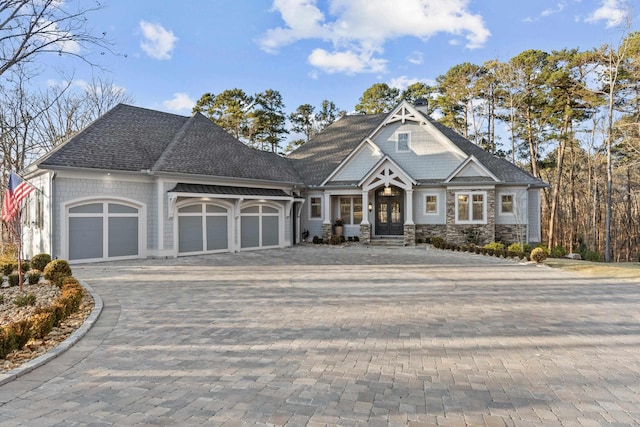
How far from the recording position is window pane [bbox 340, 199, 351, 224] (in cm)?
2125

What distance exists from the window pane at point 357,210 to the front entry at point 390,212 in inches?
38.6

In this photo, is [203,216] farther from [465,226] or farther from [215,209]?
[465,226]

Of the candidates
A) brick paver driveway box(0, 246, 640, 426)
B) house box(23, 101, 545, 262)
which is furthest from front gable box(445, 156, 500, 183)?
brick paver driveway box(0, 246, 640, 426)

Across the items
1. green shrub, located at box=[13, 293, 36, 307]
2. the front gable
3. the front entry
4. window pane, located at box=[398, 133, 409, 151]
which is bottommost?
green shrub, located at box=[13, 293, 36, 307]

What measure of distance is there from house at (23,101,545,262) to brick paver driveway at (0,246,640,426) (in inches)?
219

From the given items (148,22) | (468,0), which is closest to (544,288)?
(468,0)

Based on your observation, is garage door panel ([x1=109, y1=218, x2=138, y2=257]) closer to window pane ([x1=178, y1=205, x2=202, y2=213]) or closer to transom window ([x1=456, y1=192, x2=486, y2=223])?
window pane ([x1=178, y1=205, x2=202, y2=213])

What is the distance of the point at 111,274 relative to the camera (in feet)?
35.3

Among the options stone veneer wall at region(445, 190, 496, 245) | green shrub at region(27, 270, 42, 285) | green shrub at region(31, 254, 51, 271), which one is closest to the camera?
green shrub at region(27, 270, 42, 285)

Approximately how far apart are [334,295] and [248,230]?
10.2 metres

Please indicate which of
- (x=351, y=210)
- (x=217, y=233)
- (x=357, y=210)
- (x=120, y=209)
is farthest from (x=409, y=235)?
(x=120, y=209)

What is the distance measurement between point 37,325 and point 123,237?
31.5 ft

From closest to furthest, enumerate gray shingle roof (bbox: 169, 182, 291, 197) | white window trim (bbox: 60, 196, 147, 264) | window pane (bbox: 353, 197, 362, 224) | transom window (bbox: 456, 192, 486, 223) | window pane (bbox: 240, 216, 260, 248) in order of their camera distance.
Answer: white window trim (bbox: 60, 196, 147, 264)
gray shingle roof (bbox: 169, 182, 291, 197)
window pane (bbox: 240, 216, 260, 248)
transom window (bbox: 456, 192, 486, 223)
window pane (bbox: 353, 197, 362, 224)

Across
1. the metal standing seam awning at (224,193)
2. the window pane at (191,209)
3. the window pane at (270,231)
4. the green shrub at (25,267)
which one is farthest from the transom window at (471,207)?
the green shrub at (25,267)
